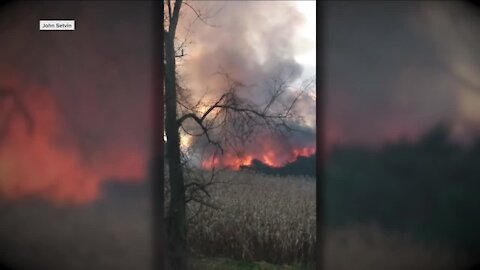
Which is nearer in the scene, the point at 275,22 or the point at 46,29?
the point at 275,22

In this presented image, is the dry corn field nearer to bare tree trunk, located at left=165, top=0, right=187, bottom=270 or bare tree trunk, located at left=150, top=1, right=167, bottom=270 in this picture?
bare tree trunk, located at left=165, top=0, right=187, bottom=270

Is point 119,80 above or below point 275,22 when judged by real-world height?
below

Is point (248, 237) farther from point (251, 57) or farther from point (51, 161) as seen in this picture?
point (51, 161)

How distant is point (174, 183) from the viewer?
3396 millimetres

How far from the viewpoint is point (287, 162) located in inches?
132

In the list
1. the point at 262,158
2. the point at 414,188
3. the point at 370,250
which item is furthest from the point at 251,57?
the point at 370,250

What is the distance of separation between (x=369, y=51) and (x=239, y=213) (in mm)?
1543

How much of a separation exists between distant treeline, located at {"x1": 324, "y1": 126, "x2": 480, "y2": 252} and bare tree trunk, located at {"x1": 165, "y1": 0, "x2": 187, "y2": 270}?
1086 millimetres

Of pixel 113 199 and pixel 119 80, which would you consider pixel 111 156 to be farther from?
pixel 119 80

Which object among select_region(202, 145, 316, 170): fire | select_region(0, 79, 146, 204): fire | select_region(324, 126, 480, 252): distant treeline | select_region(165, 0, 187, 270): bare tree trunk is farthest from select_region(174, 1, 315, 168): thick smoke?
select_region(0, 79, 146, 204): fire

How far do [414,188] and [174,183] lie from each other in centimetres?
178

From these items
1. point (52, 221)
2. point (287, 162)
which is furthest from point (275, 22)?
point (52, 221)

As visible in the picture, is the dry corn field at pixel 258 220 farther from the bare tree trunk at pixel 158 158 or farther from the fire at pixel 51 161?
the fire at pixel 51 161

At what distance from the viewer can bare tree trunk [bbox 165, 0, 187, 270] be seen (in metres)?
3.39
